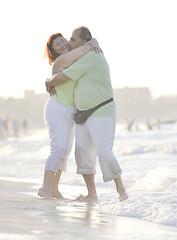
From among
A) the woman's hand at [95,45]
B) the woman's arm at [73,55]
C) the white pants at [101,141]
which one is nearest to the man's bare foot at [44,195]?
the white pants at [101,141]

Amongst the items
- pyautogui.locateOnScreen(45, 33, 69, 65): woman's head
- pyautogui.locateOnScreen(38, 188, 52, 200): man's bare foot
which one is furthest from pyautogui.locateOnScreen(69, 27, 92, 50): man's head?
pyautogui.locateOnScreen(38, 188, 52, 200): man's bare foot

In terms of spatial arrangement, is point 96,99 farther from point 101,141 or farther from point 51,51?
point 51,51

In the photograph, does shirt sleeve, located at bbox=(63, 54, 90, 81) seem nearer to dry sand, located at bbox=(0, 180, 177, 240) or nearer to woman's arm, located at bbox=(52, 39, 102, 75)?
woman's arm, located at bbox=(52, 39, 102, 75)

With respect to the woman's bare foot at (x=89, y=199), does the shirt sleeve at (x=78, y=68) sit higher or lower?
higher

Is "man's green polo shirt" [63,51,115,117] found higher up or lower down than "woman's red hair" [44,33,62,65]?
lower down

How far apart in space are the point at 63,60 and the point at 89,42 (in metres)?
0.29

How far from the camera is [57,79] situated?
5301 millimetres

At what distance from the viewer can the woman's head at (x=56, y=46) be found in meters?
5.44

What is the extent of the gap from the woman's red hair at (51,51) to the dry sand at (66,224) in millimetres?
1432

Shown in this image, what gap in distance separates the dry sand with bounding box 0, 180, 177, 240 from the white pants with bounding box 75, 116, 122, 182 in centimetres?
38

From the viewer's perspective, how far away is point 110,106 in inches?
207

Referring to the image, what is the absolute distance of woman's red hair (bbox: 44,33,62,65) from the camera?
18.0 feet

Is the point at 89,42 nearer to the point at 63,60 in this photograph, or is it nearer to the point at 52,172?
the point at 63,60

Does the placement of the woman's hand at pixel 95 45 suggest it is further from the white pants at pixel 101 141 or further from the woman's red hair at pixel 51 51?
the white pants at pixel 101 141
